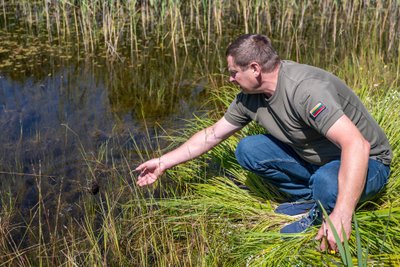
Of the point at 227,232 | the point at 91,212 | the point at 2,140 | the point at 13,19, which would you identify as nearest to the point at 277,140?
the point at 227,232

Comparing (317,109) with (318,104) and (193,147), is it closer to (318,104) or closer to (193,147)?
(318,104)

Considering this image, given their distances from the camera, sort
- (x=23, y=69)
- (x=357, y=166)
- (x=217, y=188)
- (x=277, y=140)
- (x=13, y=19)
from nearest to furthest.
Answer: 1. (x=357, y=166)
2. (x=277, y=140)
3. (x=217, y=188)
4. (x=23, y=69)
5. (x=13, y=19)

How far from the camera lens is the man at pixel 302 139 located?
2.23 metres

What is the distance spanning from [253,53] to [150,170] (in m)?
0.93

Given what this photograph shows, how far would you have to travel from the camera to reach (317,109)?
234 centimetres

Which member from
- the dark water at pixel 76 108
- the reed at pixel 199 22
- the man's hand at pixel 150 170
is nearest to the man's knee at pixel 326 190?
the man's hand at pixel 150 170

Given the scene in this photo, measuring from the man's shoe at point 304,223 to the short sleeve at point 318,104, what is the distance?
479 millimetres

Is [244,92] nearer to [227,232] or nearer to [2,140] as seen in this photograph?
[227,232]

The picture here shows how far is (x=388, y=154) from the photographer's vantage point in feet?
8.73

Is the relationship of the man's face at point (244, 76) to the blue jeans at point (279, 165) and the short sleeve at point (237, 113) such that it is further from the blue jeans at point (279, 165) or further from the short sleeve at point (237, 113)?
the blue jeans at point (279, 165)

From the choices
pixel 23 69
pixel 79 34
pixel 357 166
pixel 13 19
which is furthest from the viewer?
pixel 13 19

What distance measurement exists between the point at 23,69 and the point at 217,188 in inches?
139

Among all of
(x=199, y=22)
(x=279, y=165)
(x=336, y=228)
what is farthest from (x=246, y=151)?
(x=199, y=22)

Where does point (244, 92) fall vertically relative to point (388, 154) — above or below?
above
